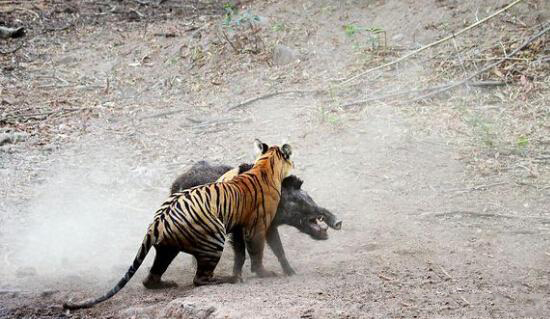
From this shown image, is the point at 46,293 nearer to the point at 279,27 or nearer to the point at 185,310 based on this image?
the point at 185,310

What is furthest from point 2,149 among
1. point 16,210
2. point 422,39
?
point 422,39

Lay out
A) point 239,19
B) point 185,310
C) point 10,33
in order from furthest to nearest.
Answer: point 10,33
point 239,19
point 185,310

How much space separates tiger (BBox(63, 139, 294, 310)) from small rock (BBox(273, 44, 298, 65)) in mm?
5483

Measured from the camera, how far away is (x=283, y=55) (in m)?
11.8

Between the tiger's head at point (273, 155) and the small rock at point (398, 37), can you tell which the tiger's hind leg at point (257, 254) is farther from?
the small rock at point (398, 37)

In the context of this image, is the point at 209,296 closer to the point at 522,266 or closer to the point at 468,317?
the point at 468,317

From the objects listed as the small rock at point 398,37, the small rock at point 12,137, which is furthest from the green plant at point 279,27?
the small rock at point 12,137

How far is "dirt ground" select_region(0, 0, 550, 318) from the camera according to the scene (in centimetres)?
573

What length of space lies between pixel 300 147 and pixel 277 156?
2.73 m

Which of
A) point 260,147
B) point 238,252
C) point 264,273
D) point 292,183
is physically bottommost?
point 264,273

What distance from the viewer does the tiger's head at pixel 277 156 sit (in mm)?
6383

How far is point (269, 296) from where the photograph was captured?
17.2ft

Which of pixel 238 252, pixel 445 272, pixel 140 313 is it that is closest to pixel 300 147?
pixel 238 252

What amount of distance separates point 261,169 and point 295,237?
141 cm
